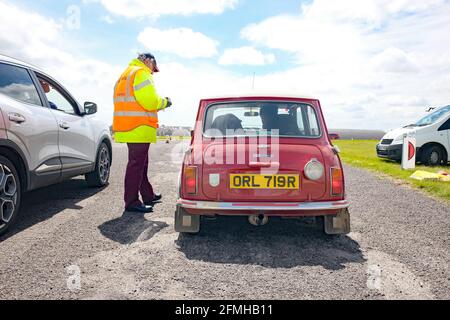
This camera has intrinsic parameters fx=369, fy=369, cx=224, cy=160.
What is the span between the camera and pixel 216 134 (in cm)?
404

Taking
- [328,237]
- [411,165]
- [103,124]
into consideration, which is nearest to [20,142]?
[103,124]

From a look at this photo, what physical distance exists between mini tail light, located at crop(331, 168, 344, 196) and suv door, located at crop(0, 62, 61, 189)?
135 inches

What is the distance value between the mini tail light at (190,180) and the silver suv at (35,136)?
6.47ft

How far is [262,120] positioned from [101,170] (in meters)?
3.79

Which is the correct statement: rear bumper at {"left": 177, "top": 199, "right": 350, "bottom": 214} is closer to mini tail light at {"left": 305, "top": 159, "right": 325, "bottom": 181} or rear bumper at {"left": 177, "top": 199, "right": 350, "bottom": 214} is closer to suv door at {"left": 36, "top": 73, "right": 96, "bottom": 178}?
mini tail light at {"left": 305, "top": 159, "right": 325, "bottom": 181}

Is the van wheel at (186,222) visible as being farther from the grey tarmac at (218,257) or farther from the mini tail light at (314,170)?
the mini tail light at (314,170)

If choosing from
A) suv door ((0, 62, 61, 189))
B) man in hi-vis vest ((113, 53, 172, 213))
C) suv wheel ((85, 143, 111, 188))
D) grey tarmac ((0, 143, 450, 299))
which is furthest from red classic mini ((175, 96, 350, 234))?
suv wheel ((85, 143, 111, 188))

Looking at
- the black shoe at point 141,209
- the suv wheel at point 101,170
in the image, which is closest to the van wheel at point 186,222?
the black shoe at point 141,209

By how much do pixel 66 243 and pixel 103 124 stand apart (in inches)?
141

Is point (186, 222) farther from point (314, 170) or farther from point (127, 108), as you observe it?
point (127, 108)

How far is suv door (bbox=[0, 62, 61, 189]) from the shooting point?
4.07m

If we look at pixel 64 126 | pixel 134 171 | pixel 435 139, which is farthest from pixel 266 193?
pixel 435 139

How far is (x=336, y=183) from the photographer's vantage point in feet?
11.9
